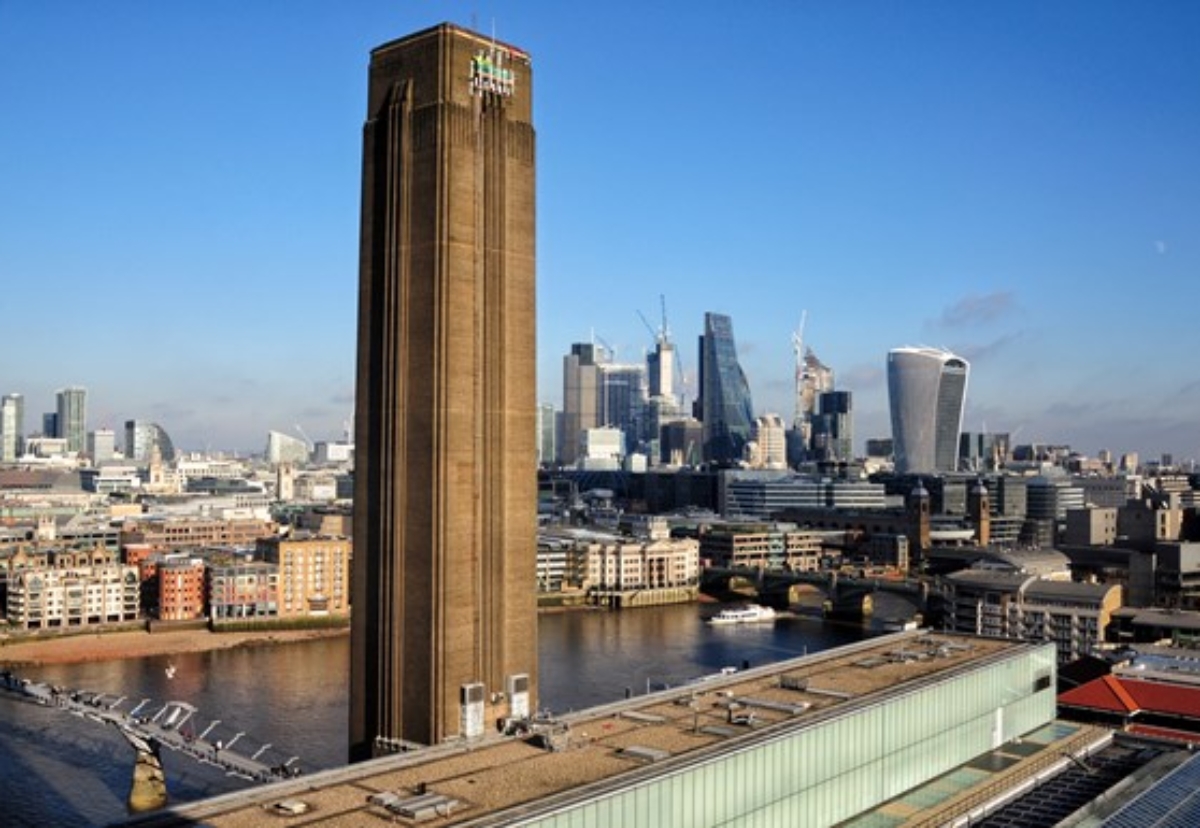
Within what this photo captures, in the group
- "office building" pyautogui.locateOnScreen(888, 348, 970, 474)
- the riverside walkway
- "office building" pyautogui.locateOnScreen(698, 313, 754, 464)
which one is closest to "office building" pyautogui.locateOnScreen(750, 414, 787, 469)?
"office building" pyautogui.locateOnScreen(698, 313, 754, 464)

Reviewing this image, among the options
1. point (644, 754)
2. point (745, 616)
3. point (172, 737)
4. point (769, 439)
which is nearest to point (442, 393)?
point (644, 754)

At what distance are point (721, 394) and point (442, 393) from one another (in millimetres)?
163393

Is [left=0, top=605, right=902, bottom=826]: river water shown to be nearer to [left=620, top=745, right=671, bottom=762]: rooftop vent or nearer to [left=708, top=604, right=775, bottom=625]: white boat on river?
[left=708, top=604, right=775, bottom=625]: white boat on river

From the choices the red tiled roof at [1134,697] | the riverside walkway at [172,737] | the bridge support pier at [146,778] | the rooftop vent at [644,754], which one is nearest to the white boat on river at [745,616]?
the riverside walkway at [172,737]

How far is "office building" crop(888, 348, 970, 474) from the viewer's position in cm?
13388

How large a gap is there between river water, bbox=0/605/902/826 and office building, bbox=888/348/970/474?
76834 millimetres

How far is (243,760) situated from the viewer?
2611 cm

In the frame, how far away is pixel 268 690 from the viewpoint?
39469 mm

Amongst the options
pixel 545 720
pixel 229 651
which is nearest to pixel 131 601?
pixel 229 651

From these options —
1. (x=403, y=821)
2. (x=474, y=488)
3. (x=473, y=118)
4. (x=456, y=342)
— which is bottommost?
(x=403, y=821)

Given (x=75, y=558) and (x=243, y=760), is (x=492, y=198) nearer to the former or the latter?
(x=243, y=760)

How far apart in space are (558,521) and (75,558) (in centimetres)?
4603

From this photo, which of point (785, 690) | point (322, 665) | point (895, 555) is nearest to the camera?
point (785, 690)

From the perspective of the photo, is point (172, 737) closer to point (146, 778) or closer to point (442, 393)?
point (146, 778)
